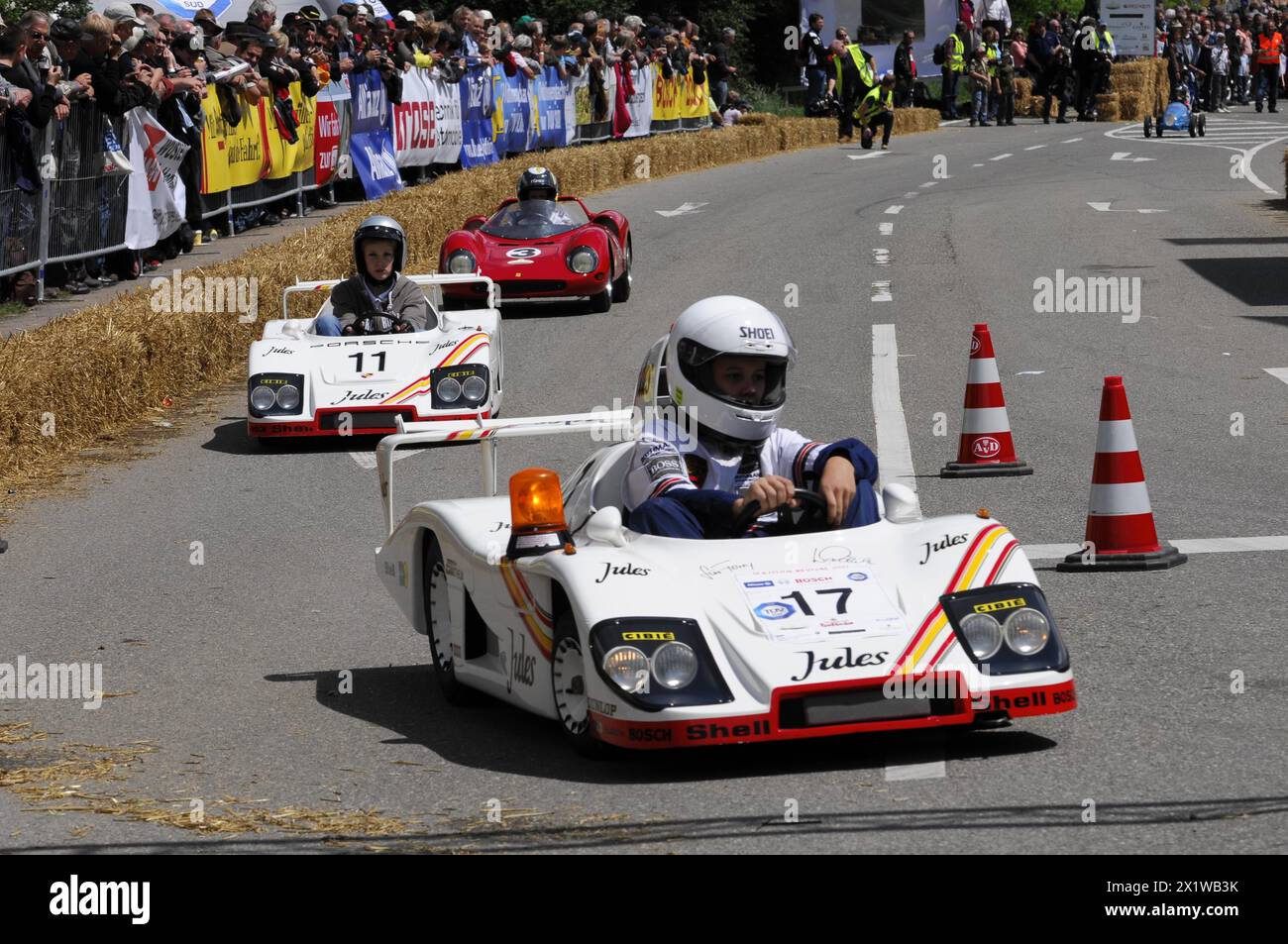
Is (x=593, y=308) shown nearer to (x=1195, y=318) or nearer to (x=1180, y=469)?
(x=1195, y=318)

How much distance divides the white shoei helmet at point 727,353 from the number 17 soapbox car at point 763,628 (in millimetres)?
387

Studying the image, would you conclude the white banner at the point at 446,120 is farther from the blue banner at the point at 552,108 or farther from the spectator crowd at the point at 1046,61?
the spectator crowd at the point at 1046,61

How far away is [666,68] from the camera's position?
1554 inches

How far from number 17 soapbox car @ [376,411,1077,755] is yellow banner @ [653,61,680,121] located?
109 feet

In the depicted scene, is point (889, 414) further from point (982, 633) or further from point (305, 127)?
point (305, 127)

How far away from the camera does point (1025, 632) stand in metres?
5.92

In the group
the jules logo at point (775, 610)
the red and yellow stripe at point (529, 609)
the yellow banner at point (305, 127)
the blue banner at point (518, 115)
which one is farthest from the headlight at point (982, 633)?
the blue banner at point (518, 115)

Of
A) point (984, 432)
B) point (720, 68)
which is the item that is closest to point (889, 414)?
point (984, 432)

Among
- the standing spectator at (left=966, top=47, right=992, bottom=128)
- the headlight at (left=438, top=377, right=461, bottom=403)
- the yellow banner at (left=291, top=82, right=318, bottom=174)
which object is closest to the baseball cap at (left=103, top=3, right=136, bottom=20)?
the yellow banner at (left=291, top=82, right=318, bottom=174)

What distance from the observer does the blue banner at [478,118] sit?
29.2m

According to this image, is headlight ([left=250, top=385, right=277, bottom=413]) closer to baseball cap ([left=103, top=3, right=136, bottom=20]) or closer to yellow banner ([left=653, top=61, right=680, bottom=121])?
baseball cap ([left=103, top=3, right=136, bottom=20])

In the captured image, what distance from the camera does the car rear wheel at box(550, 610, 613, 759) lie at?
590 centimetres
